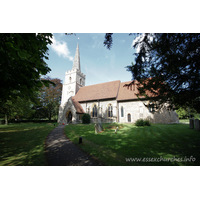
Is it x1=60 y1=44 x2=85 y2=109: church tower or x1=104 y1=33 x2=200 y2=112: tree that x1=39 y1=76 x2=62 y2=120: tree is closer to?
x1=60 y1=44 x2=85 y2=109: church tower

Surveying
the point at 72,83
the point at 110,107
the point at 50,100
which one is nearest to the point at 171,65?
the point at 110,107

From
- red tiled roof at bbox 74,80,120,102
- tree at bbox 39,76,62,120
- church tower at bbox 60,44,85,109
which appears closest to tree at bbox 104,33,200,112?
red tiled roof at bbox 74,80,120,102

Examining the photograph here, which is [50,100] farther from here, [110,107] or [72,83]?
[110,107]

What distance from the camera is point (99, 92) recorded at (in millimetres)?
23375

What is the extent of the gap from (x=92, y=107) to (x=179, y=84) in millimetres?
18720

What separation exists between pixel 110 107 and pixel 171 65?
16.9m

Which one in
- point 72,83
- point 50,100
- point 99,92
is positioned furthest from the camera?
point 50,100

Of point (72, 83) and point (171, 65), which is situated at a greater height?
point (72, 83)

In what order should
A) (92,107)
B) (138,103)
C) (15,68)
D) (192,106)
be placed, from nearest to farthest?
(15,68), (192,106), (138,103), (92,107)

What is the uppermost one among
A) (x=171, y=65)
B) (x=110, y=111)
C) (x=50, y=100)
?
(x=50, y=100)

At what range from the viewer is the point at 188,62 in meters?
4.36

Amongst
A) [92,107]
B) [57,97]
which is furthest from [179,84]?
[57,97]

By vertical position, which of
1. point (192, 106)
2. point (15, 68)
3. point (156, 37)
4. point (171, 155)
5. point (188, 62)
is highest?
point (156, 37)

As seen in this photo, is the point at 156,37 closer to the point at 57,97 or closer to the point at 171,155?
the point at 171,155
